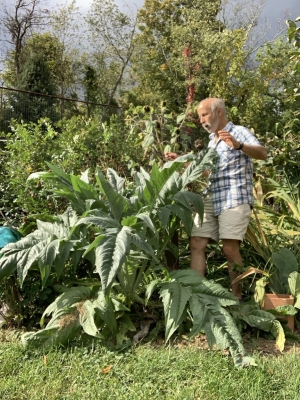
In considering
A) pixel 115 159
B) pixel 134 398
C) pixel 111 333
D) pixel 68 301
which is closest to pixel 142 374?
pixel 134 398

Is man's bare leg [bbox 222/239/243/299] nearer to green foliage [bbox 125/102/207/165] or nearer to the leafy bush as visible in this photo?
the leafy bush

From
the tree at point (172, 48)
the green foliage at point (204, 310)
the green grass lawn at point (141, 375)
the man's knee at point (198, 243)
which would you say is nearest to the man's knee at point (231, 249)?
the man's knee at point (198, 243)

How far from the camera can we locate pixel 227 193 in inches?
131

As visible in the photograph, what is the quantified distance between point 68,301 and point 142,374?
28.1 inches

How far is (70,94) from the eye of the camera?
1141 inches

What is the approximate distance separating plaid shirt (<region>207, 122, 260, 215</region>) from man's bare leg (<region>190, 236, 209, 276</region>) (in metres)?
0.26

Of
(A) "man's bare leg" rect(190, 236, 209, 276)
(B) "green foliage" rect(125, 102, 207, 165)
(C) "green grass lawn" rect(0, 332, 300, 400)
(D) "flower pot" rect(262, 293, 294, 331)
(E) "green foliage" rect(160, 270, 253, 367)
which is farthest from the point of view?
(B) "green foliage" rect(125, 102, 207, 165)

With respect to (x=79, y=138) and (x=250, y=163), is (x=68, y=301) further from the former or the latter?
(x=79, y=138)

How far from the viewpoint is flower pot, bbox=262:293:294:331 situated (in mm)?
3082

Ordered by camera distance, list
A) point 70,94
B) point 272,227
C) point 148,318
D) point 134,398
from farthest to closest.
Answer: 1. point 70,94
2. point 272,227
3. point 148,318
4. point 134,398

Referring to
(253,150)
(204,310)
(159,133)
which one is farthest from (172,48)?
(204,310)

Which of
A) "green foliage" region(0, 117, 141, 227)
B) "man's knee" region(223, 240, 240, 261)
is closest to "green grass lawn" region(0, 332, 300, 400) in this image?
"man's knee" region(223, 240, 240, 261)

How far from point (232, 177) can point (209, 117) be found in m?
0.51

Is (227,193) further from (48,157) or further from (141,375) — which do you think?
(48,157)
